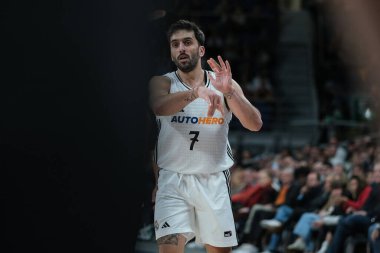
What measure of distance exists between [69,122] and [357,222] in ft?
28.2

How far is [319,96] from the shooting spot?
2178 cm

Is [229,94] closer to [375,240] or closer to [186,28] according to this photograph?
[186,28]

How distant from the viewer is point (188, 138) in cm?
518

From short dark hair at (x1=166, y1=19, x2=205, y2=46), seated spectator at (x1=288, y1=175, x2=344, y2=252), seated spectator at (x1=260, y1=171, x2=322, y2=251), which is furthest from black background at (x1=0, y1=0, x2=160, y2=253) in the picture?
seated spectator at (x1=260, y1=171, x2=322, y2=251)

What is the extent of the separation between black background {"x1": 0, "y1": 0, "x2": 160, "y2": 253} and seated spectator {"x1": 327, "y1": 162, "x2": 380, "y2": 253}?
8.45 m

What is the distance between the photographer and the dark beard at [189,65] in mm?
5094

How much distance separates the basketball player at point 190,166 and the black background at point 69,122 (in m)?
3.34

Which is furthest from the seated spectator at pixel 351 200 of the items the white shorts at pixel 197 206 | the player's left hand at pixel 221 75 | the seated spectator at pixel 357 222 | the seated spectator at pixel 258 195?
the player's left hand at pixel 221 75

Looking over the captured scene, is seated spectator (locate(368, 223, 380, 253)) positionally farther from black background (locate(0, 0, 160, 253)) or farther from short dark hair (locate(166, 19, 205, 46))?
black background (locate(0, 0, 160, 253))

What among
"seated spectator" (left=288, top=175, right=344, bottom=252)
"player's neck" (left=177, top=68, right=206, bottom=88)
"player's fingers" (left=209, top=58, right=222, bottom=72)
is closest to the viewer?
"player's fingers" (left=209, top=58, right=222, bottom=72)

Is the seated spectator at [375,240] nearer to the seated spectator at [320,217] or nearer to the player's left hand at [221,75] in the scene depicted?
the seated spectator at [320,217]

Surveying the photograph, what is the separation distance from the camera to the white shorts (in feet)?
16.8

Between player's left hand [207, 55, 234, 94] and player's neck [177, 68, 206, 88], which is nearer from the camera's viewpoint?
player's left hand [207, 55, 234, 94]

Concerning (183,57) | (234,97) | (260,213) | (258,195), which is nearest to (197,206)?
(234,97)
